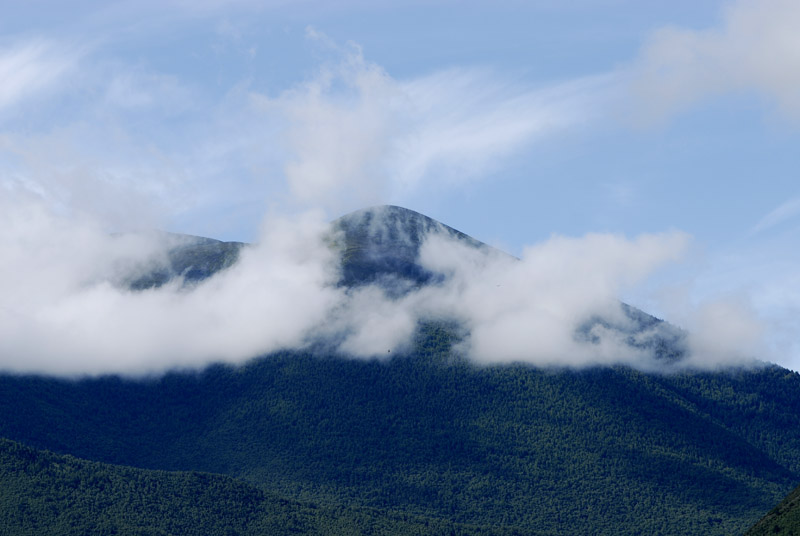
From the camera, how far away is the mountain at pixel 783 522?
17175 centimetres

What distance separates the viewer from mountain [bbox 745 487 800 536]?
172m

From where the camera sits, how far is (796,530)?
170 m

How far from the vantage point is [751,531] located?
18388cm

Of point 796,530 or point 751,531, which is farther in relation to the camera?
point 751,531

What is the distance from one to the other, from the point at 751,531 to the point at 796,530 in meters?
14.4

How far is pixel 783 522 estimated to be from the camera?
17500cm
